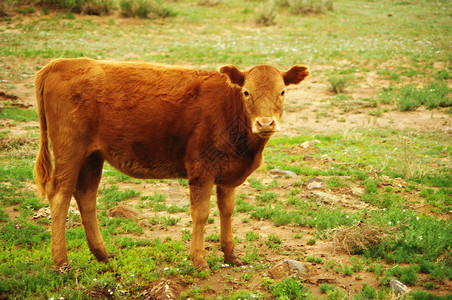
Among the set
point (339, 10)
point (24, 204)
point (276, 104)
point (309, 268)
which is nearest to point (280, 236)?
point (309, 268)

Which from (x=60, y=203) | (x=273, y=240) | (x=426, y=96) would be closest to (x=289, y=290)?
(x=273, y=240)

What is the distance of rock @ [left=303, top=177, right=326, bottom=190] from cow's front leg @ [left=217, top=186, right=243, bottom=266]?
3042mm

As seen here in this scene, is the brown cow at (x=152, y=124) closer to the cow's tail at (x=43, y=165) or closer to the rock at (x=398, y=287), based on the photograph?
the cow's tail at (x=43, y=165)

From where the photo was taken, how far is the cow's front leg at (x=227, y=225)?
20.0 feet

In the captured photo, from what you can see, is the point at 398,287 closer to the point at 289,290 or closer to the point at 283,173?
the point at 289,290

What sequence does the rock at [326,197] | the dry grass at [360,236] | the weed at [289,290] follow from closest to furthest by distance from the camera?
1. the weed at [289,290]
2. the dry grass at [360,236]
3. the rock at [326,197]

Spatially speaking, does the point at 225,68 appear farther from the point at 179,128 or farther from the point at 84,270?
the point at 84,270

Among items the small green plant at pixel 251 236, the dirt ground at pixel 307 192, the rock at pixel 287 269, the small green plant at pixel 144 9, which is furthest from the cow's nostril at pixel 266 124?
the small green plant at pixel 144 9

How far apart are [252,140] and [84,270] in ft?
9.57

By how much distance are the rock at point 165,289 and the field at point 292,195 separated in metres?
0.03

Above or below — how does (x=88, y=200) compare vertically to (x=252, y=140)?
below

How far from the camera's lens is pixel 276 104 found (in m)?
5.43

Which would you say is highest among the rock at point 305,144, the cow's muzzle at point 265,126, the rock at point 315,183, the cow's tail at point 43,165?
the cow's muzzle at point 265,126

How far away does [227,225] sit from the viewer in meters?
6.16
